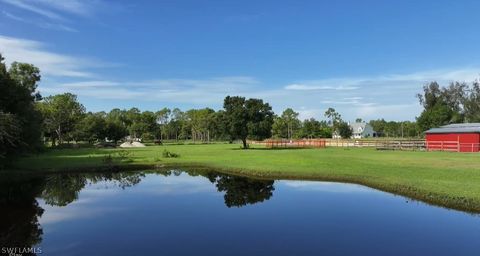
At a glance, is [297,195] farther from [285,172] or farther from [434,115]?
[434,115]

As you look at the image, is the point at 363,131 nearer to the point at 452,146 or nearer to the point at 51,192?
the point at 452,146

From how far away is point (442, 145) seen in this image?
60.0m

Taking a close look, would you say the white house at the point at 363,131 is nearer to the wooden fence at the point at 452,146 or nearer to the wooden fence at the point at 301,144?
the wooden fence at the point at 301,144

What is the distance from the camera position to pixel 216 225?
669 inches

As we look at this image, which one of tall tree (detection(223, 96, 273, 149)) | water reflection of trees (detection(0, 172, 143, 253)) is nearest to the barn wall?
tall tree (detection(223, 96, 273, 149))

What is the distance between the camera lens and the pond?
536 inches

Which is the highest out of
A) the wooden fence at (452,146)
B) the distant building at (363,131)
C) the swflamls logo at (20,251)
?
the distant building at (363,131)

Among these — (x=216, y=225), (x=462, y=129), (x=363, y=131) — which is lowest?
(x=216, y=225)

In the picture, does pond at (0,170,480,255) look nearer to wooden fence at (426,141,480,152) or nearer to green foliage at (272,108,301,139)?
wooden fence at (426,141,480,152)

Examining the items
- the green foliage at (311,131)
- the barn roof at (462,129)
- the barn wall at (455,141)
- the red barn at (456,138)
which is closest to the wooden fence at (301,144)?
the red barn at (456,138)

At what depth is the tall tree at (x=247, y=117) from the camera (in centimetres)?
7306

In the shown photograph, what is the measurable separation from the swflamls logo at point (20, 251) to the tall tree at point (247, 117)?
5974cm

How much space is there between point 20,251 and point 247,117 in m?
62.4

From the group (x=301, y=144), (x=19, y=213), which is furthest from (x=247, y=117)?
(x=19, y=213)
